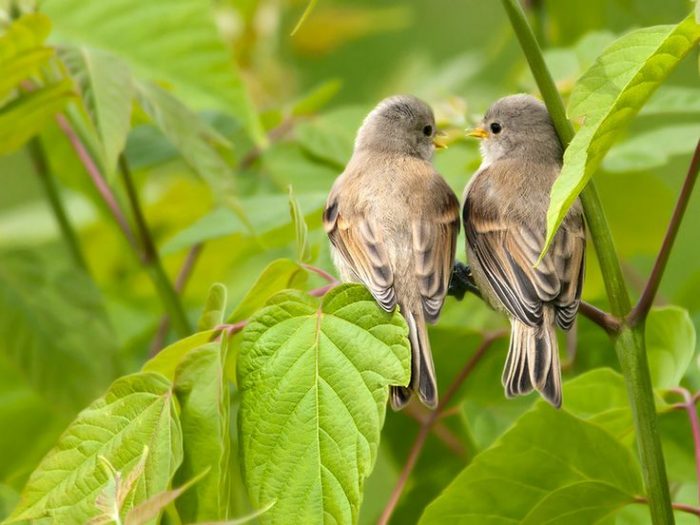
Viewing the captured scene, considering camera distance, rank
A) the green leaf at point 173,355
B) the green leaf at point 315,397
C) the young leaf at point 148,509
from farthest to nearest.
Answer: the green leaf at point 173,355 → the green leaf at point 315,397 → the young leaf at point 148,509

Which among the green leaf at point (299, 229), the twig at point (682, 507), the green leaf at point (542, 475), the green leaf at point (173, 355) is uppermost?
the green leaf at point (299, 229)

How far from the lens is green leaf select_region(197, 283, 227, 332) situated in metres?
1.49

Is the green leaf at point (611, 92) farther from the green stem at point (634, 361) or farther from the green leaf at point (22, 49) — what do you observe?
the green leaf at point (22, 49)

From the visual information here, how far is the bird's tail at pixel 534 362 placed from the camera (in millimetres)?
1587

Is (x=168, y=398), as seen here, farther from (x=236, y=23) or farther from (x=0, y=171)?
(x=0, y=171)

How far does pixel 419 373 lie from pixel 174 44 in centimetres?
92

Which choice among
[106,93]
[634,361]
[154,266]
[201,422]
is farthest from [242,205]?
[634,361]

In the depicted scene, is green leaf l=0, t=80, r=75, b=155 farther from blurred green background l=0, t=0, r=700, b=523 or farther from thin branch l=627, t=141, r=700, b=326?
thin branch l=627, t=141, r=700, b=326

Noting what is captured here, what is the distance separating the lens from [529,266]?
1.72 metres

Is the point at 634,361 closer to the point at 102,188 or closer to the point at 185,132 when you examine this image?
the point at 185,132

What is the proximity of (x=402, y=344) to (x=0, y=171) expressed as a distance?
4370mm

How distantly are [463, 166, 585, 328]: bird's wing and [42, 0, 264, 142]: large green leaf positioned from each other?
0.60m

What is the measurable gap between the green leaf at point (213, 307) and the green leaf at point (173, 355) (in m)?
0.04

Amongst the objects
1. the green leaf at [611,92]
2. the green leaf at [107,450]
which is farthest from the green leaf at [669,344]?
the green leaf at [107,450]
